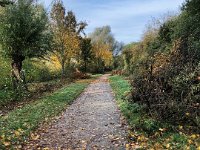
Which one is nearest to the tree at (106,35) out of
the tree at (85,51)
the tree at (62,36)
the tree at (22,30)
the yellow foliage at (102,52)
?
the yellow foliage at (102,52)

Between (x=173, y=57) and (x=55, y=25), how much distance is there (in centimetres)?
3060

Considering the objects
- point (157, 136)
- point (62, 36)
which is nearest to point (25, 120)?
point (157, 136)

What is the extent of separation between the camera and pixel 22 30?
22094 millimetres

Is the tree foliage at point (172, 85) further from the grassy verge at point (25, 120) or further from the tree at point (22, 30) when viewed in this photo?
the tree at point (22, 30)

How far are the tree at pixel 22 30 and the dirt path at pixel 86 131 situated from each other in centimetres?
710

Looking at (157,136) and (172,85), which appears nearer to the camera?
(157,136)

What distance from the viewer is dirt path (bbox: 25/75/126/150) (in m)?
10.3

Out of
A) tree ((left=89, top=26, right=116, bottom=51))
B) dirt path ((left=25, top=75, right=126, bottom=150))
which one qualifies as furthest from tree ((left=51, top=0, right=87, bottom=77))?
tree ((left=89, top=26, right=116, bottom=51))

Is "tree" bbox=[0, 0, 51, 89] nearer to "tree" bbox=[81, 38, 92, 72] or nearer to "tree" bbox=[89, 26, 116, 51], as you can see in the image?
"tree" bbox=[81, 38, 92, 72]

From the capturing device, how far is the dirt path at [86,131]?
1031 centimetres

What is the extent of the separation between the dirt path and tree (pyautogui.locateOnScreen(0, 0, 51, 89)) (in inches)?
279

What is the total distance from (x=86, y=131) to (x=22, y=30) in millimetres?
11798

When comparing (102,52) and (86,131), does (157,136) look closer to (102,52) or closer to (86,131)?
(86,131)

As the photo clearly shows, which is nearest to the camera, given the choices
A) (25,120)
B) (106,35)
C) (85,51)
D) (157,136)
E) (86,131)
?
(157,136)
